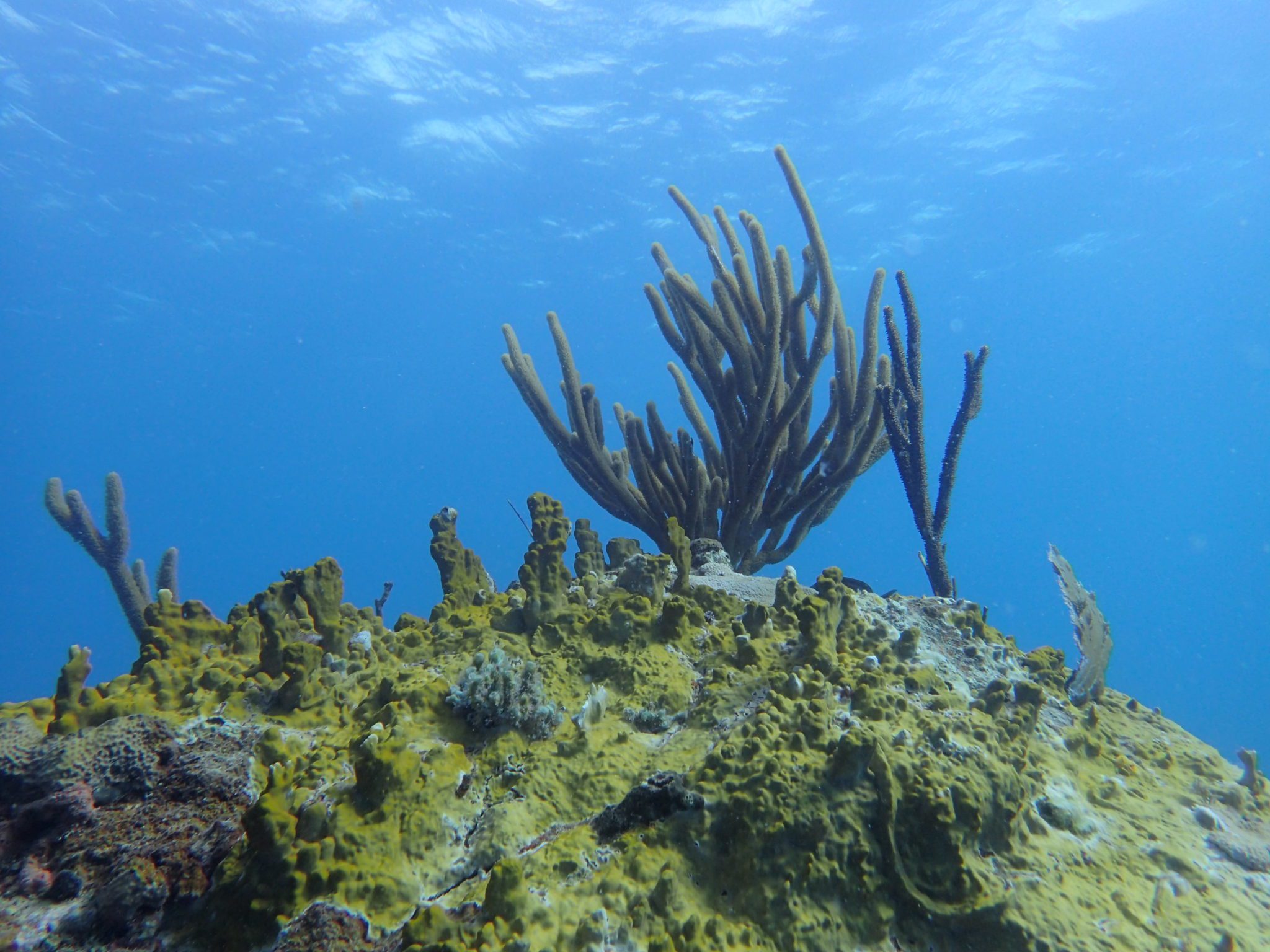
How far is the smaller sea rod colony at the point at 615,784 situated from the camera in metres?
1.60

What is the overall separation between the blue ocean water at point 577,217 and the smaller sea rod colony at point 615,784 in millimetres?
10867

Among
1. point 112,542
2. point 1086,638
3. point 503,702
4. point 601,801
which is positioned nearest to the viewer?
point 601,801

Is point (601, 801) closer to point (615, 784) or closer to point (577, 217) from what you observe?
point (615, 784)

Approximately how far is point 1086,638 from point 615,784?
266cm

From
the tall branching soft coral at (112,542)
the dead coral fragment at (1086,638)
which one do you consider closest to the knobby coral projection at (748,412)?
the dead coral fragment at (1086,638)

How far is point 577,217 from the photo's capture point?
36125 millimetres

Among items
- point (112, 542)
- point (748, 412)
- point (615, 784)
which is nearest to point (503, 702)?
point (615, 784)

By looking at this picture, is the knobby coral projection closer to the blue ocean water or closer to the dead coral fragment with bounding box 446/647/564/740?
the dead coral fragment with bounding box 446/647/564/740

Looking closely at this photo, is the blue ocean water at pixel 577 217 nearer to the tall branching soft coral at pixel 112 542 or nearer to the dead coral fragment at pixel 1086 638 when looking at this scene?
Answer: the tall branching soft coral at pixel 112 542

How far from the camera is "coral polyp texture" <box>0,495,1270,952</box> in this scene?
160 centimetres

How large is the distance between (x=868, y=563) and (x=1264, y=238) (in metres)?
68.2

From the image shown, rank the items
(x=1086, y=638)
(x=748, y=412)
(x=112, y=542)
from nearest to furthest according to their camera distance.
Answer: (x=1086, y=638) → (x=748, y=412) → (x=112, y=542)

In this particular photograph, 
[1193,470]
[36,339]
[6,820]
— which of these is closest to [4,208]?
[36,339]

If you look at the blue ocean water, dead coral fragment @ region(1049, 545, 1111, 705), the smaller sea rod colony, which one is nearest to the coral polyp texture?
the smaller sea rod colony
